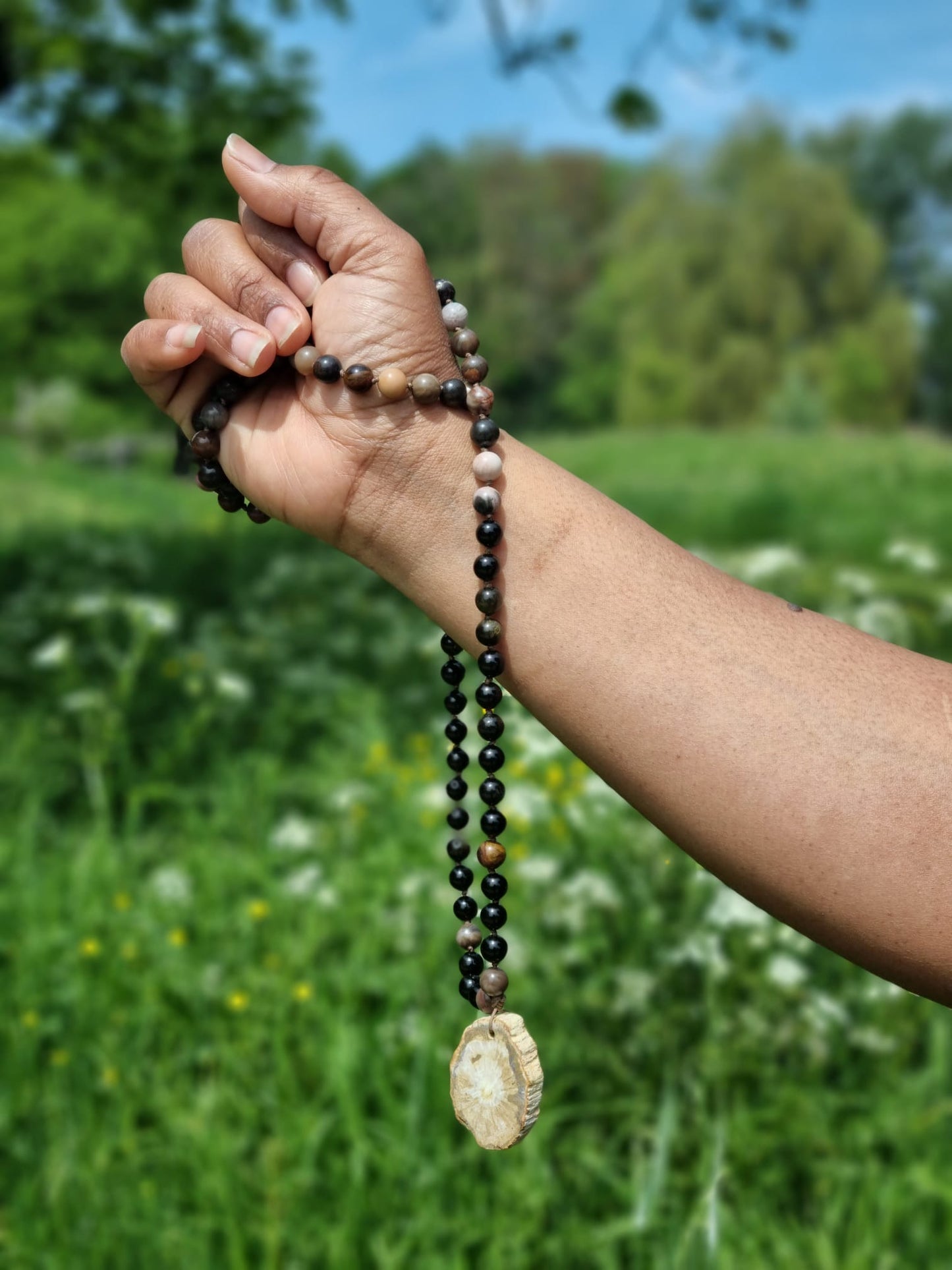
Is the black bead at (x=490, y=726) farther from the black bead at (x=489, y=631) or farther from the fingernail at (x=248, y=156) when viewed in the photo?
the fingernail at (x=248, y=156)

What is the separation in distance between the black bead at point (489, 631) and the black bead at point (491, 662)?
0.04 ft

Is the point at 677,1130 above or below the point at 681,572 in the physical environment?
below

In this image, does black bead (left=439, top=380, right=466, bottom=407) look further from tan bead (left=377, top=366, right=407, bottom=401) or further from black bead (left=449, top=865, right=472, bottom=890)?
black bead (left=449, top=865, right=472, bottom=890)

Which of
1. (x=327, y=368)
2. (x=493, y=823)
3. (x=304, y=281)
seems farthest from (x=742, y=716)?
(x=304, y=281)

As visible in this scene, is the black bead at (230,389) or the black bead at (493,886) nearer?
the black bead at (493,886)

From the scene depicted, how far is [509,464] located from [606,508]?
0.43 feet

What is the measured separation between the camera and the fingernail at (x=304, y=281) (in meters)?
1.40

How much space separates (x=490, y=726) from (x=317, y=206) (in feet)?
2.14

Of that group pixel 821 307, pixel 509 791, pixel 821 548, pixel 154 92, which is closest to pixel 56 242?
pixel 821 307

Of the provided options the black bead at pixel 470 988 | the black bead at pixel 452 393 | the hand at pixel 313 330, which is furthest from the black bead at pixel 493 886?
the black bead at pixel 452 393

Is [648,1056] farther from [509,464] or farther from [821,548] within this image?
[821,548]

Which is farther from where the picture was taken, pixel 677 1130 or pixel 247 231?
pixel 677 1130

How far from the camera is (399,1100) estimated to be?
98.2 inches

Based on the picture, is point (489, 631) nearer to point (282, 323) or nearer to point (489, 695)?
point (489, 695)
